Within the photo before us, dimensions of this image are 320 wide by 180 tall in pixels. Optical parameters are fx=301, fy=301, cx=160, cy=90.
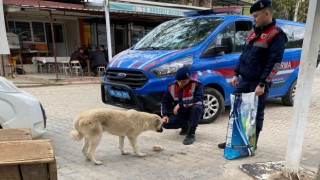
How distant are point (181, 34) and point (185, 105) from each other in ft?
6.35

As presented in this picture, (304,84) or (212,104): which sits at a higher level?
(304,84)

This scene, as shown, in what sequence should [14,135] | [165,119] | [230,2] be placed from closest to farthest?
[14,135]
[165,119]
[230,2]

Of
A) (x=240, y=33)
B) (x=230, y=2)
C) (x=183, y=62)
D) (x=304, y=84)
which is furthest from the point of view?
(x=230, y=2)

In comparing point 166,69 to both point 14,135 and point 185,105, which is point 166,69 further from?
point 14,135

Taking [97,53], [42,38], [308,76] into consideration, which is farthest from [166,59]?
[42,38]

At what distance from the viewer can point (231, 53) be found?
5.88 meters

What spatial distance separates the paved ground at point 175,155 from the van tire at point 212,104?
146 mm

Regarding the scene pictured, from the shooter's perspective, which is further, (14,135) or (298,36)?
(298,36)

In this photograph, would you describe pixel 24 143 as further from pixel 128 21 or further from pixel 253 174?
pixel 128 21

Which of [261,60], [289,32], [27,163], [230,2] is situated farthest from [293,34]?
[230,2]

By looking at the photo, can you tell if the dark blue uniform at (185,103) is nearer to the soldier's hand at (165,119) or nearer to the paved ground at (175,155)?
the soldier's hand at (165,119)

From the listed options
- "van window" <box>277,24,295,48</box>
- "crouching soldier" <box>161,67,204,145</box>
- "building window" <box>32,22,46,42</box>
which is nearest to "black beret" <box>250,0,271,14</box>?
"crouching soldier" <box>161,67,204,145</box>

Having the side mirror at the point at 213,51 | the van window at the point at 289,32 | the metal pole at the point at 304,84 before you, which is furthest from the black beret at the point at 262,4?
the van window at the point at 289,32

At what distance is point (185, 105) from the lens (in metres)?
4.62
